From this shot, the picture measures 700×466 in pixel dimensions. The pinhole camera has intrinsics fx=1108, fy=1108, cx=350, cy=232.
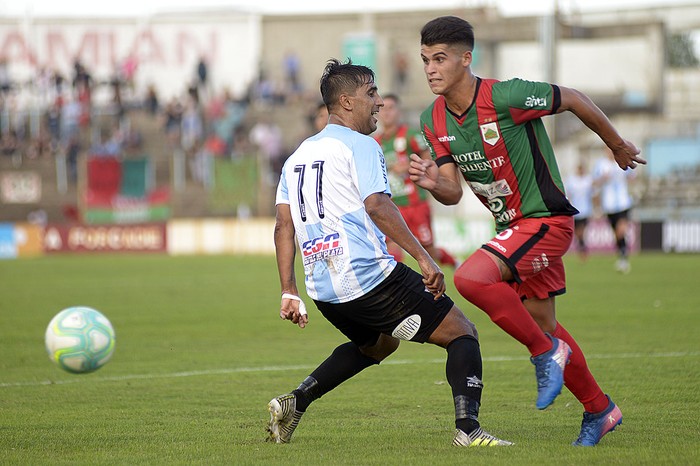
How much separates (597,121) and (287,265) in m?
1.95

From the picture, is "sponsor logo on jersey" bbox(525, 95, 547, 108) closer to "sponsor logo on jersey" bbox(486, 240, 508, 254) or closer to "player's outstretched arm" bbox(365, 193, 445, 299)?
"sponsor logo on jersey" bbox(486, 240, 508, 254)

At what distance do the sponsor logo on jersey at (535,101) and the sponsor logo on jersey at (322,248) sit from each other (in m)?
1.35

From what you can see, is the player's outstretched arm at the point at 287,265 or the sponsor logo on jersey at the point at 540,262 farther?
the sponsor logo on jersey at the point at 540,262

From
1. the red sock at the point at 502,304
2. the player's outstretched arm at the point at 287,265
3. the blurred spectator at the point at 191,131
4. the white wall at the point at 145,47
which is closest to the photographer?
the red sock at the point at 502,304

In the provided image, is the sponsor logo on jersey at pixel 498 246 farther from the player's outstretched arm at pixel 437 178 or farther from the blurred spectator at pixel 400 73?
the blurred spectator at pixel 400 73

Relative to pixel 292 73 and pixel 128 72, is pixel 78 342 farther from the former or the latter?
pixel 128 72

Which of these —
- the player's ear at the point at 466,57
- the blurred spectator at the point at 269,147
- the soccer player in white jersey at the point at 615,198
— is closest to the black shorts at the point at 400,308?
the player's ear at the point at 466,57

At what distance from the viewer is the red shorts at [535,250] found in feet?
20.6

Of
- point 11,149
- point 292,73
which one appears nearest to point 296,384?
point 11,149

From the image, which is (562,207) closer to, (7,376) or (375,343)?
(375,343)

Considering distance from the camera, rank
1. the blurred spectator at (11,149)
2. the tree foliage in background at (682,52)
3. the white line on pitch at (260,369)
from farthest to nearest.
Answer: the tree foliage in background at (682,52), the blurred spectator at (11,149), the white line on pitch at (260,369)

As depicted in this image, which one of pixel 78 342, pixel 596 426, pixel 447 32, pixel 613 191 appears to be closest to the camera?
pixel 596 426

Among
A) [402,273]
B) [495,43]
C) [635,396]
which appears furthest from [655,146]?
[402,273]

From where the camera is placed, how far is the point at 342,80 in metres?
6.17
